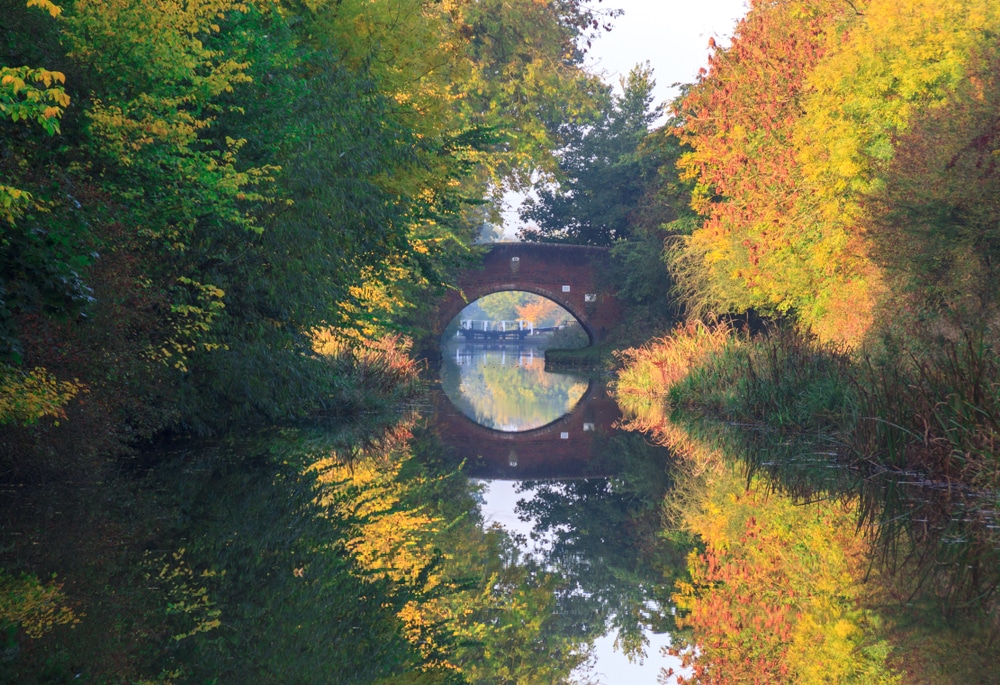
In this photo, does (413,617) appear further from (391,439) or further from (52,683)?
(391,439)

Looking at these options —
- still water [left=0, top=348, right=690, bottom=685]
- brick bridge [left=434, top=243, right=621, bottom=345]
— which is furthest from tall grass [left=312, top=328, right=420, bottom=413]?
brick bridge [left=434, top=243, right=621, bottom=345]

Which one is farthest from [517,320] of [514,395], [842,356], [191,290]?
[191,290]

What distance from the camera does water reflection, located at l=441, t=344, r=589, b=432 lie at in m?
23.6

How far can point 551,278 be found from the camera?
4484 centimetres

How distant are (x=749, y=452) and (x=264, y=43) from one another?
22.4 ft

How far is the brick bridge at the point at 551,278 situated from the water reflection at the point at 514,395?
262 centimetres

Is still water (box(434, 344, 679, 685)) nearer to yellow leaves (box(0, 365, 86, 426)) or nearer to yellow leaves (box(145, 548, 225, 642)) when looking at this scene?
yellow leaves (box(145, 548, 225, 642))

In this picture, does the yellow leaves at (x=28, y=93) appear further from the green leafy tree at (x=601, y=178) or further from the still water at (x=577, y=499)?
the green leafy tree at (x=601, y=178)

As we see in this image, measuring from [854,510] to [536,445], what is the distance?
9.61 meters

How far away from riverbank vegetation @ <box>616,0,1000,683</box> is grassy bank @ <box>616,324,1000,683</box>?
0.08ft

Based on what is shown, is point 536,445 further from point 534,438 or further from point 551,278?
point 551,278

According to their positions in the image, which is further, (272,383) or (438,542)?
(272,383)

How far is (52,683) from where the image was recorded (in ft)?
13.1

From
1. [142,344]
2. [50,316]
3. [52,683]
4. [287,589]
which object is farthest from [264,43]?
[52,683]
